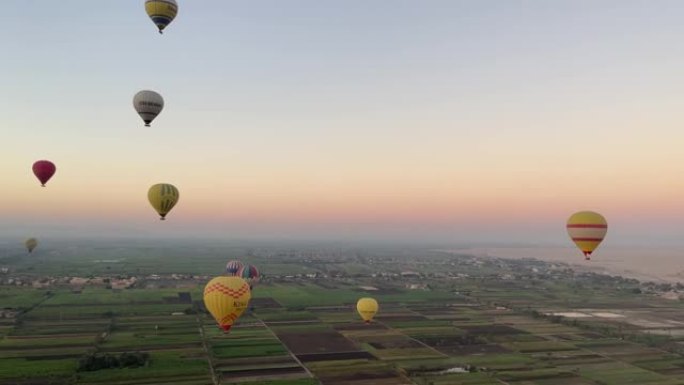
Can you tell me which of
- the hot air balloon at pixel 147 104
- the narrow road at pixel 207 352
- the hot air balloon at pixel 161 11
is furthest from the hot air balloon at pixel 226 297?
the hot air balloon at pixel 161 11

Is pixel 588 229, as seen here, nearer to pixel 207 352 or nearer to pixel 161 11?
pixel 161 11

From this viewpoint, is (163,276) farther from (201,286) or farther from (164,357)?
(164,357)

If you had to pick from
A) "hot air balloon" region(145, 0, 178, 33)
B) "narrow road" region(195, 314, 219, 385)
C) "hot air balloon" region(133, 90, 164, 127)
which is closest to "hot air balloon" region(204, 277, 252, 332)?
"narrow road" region(195, 314, 219, 385)

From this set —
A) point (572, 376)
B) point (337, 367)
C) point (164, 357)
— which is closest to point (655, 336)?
point (572, 376)

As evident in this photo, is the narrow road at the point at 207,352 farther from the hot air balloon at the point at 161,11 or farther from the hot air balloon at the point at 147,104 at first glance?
the hot air balloon at the point at 161,11

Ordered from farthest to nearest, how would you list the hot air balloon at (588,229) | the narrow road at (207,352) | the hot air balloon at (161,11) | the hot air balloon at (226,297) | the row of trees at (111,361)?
the row of trees at (111,361)
the narrow road at (207,352)
the hot air balloon at (588,229)
the hot air balloon at (161,11)
the hot air balloon at (226,297)

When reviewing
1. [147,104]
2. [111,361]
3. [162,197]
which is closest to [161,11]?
[147,104]
